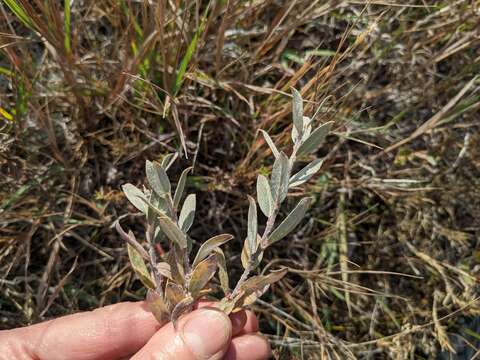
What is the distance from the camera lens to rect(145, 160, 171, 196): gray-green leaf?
0.96m

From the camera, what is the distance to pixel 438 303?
1574 mm

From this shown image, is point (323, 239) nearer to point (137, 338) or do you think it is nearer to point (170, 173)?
point (170, 173)

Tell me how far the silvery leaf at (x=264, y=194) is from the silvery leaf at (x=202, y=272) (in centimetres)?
13

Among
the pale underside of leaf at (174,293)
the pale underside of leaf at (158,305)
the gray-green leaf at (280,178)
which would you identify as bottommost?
the pale underside of leaf at (158,305)

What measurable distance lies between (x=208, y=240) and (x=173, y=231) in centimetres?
7

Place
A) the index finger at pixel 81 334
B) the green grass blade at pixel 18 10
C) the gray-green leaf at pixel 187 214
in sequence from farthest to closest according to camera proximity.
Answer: the index finger at pixel 81 334, the green grass blade at pixel 18 10, the gray-green leaf at pixel 187 214

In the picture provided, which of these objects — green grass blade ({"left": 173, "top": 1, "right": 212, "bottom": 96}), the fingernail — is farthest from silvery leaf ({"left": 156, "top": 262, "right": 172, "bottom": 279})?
green grass blade ({"left": 173, "top": 1, "right": 212, "bottom": 96})

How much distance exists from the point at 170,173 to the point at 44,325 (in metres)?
0.50

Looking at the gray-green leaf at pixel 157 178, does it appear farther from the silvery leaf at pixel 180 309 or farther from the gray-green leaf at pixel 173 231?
the silvery leaf at pixel 180 309

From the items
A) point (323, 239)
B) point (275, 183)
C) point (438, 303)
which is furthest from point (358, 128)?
point (275, 183)

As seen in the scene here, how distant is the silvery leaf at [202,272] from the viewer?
987 mm

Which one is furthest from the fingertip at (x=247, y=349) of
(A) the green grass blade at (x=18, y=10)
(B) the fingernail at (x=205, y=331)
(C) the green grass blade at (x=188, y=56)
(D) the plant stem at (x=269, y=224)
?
(A) the green grass blade at (x=18, y=10)

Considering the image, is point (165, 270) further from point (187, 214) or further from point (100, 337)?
point (100, 337)

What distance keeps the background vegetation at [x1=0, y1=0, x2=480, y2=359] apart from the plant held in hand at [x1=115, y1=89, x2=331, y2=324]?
1.14 ft
